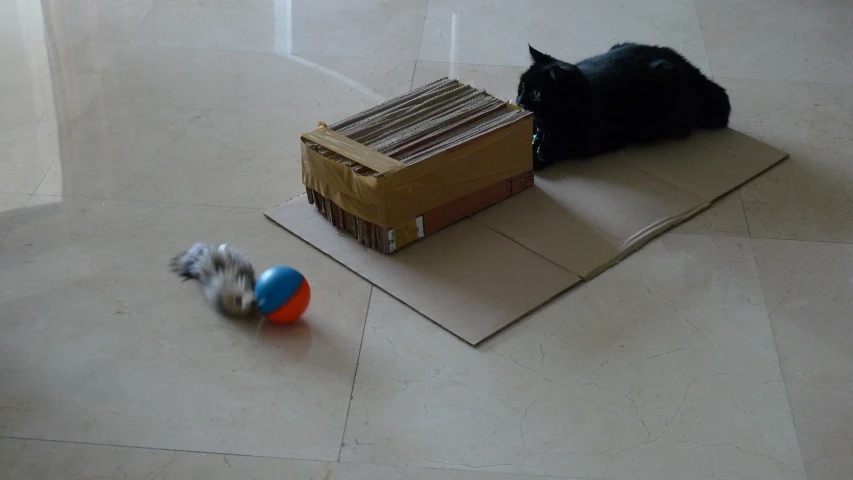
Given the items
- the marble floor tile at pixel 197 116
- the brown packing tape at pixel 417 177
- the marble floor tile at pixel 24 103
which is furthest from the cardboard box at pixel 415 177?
the marble floor tile at pixel 24 103

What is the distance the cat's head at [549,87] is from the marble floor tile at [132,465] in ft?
4.06

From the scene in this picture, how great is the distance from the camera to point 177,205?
2.33 m

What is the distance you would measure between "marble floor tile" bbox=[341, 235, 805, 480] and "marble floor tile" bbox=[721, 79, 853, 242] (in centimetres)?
30

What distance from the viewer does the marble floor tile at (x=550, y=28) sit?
3105 millimetres

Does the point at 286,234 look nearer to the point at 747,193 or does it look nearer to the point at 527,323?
the point at 527,323

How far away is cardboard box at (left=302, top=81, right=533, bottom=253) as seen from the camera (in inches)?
82.2

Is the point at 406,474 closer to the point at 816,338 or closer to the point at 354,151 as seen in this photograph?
the point at 354,151

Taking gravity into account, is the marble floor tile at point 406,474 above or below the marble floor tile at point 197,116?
below

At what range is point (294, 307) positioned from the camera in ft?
6.24

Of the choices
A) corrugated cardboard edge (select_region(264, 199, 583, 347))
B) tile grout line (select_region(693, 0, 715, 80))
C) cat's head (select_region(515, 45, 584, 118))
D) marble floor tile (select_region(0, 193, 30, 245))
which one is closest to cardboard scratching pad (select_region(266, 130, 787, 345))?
corrugated cardboard edge (select_region(264, 199, 583, 347))

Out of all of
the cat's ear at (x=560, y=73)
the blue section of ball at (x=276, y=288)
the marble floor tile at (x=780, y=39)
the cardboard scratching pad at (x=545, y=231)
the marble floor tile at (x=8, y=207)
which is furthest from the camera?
the marble floor tile at (x=780, y=39)

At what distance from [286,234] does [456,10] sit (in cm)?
152

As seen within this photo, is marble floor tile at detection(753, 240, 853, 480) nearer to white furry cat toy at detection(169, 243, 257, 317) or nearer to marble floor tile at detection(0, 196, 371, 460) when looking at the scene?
marble floor tile at detection(0, 196, 371, 460)

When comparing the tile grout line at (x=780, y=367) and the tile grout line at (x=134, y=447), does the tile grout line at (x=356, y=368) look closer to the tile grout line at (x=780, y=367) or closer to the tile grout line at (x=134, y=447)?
the tile grout line at (x=134, y=447)
